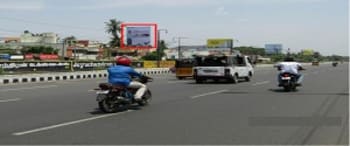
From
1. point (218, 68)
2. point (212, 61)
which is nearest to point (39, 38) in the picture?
point (212, 61)

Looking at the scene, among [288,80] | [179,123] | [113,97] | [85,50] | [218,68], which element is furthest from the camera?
[85,50]

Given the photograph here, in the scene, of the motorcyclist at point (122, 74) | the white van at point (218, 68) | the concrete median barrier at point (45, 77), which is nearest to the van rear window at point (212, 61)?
the white van at point (218, 68)

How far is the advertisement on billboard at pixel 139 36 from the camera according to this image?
74.9 metres

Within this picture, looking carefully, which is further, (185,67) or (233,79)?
(185,67)

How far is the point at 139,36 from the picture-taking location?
74938 millimetres

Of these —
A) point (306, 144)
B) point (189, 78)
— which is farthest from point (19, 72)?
point (306, 144)

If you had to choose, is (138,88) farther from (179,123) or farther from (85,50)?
(85,50)

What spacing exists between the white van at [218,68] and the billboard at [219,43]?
89929 mm

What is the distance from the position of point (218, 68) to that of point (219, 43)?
95.2 m

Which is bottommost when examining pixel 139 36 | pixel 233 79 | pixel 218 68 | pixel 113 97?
pixel 233 79

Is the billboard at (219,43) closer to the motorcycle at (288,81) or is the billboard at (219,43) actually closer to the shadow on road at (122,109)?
the motorcycle at (288,81)

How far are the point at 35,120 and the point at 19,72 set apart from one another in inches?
1203

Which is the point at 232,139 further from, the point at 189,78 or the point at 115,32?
the point at 115,32

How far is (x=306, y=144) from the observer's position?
8352 millimetres
